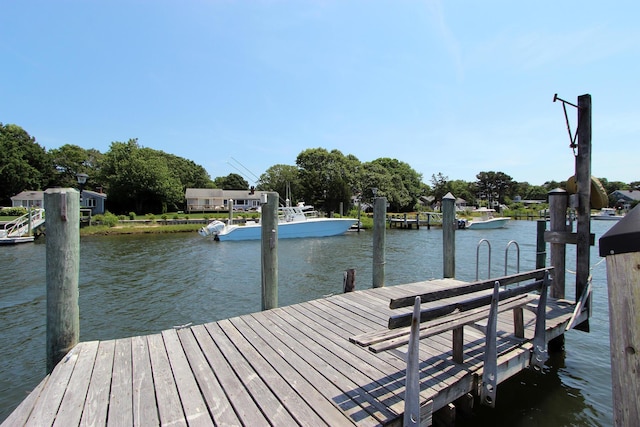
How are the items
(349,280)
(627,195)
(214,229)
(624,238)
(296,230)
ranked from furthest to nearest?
(627,195) → (296,230) → (214,229) → (349,280) → (624,238)

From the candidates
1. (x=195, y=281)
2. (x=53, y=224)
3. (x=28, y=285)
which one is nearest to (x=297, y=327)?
(x=53, y=224)

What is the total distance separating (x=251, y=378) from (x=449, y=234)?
505 centimetres

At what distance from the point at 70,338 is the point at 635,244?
16.3 ft

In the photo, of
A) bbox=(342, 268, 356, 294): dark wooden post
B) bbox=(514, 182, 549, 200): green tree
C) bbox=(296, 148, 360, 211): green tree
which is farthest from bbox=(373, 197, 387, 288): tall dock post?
bbox=(514, 182, 549, 200): green tree

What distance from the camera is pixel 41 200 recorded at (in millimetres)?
43656

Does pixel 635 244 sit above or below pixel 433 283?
above

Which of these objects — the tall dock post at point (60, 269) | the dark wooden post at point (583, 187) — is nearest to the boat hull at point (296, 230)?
the dark wooden post at point (583, 187)

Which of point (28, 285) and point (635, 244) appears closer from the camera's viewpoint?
point (635, 244)

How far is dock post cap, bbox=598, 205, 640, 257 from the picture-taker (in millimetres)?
1470

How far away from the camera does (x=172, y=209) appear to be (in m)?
51.3

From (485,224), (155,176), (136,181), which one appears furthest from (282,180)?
(485,224)

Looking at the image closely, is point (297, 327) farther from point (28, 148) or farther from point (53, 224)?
point (28, 148)

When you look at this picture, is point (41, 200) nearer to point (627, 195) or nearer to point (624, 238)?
point (624, 238)

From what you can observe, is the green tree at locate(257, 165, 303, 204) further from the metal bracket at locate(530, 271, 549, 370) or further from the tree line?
the metal bracket at locate(530, 271, 549, 370)
